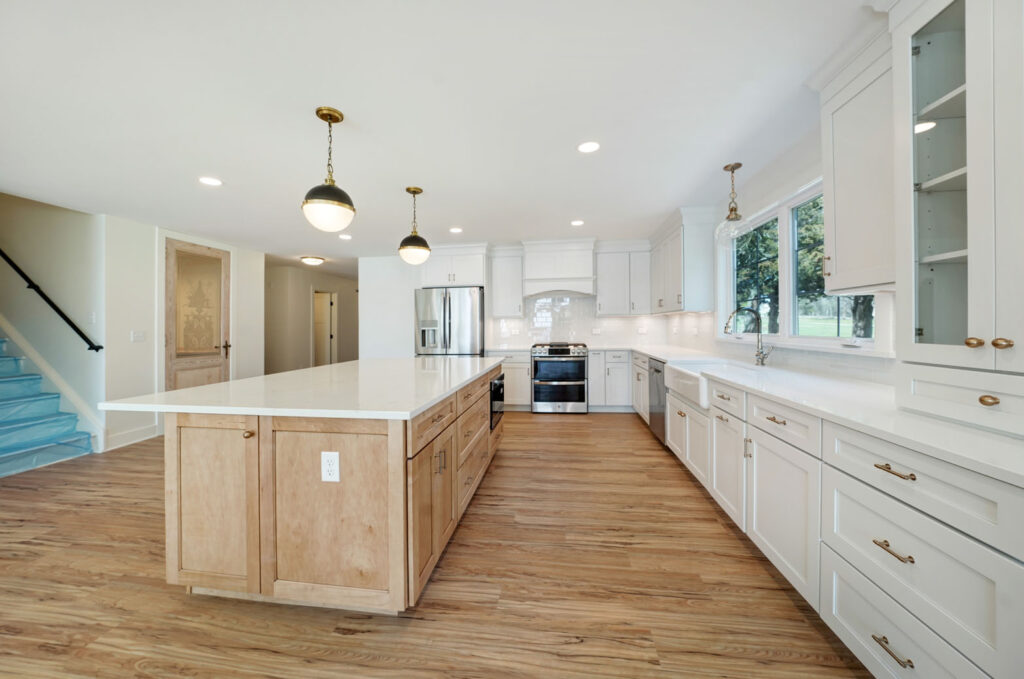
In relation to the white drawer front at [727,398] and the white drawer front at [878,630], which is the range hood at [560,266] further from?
the white drawer front at [878,630]

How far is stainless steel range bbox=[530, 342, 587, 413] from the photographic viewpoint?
16.7 feet

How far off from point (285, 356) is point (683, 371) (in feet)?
22.9

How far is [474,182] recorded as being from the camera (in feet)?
10.2

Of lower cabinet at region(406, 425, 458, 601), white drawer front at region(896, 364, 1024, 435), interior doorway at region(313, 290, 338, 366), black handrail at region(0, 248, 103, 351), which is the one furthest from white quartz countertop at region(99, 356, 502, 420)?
interior doorway at region(313, 290, 338, 366)

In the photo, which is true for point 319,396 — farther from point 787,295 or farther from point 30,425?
point 30,425

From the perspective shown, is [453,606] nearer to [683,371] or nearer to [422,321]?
[683,371]

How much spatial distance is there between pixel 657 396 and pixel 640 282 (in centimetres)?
205

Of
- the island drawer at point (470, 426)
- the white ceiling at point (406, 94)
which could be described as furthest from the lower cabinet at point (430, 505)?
the white ceiling at point (406, 94)

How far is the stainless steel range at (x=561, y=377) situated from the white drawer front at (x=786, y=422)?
313cm

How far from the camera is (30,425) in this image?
11.2 feet

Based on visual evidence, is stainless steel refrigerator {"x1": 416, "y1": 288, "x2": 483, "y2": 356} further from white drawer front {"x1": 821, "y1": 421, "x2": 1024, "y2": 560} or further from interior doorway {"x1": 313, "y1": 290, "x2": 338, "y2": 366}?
white drawer front {"x1": 821, "y1": 421, "x2": 1024, "y2": 560}

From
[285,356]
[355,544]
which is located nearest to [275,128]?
[355,544]

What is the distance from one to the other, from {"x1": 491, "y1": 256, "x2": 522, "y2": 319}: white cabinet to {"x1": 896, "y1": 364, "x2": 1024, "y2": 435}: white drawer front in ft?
14.6

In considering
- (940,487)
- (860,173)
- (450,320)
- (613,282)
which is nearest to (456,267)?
(450,320)
